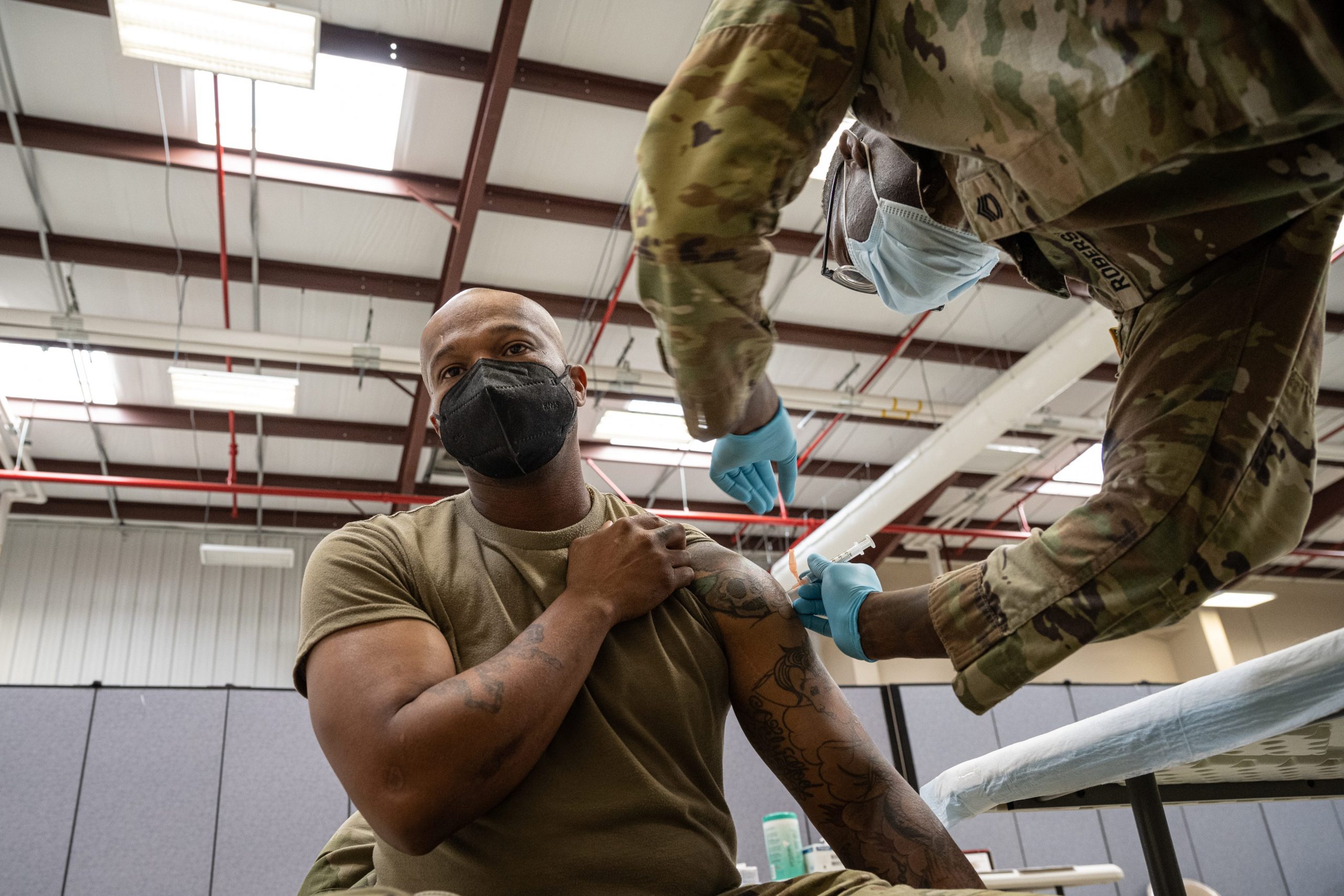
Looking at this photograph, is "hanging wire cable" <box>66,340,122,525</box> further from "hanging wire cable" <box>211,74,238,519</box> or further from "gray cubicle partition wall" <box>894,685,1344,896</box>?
"gray cubicle partition wall" <box>894,685,1344,896</box>

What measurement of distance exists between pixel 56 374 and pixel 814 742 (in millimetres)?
7168

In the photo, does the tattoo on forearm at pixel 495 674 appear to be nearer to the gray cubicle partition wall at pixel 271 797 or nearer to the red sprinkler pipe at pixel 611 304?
the gray cubicle partition wall at pixel 271 797

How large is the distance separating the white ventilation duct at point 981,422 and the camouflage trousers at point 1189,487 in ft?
13.8

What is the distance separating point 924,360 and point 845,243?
5977mm

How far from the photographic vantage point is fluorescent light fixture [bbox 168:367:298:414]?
567 centimetres

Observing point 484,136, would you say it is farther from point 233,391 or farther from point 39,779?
point 39,779

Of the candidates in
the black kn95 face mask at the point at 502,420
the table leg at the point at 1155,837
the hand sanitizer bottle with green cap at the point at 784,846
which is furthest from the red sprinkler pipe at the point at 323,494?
the black kn95 face mask at the point at 502,420

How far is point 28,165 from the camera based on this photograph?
5105 mm

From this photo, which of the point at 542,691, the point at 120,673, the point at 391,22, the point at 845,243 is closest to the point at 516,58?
the point at 391,22

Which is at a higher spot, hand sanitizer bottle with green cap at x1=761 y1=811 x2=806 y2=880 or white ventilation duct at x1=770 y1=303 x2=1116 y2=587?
white ventilation duct at x1=770 y1=303 x2=1116 y2=587

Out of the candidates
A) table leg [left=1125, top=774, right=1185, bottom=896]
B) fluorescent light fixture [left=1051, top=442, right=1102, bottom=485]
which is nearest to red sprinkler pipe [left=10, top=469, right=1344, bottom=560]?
fluorescent light fixture [left=1051, top=442, right=1102, bottom=485]

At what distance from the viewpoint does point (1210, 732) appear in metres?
1.36

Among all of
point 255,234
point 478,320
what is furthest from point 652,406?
point 478,320

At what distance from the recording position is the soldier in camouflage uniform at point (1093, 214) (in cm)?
71
